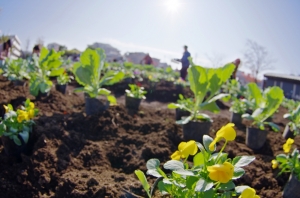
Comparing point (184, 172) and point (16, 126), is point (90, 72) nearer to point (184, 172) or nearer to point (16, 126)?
point (16, 126)

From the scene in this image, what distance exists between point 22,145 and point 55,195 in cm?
65

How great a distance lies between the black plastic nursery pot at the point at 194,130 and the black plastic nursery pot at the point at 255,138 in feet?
1.86

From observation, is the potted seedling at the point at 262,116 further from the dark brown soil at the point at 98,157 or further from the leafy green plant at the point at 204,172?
the leafy green plant at the point at 204,172

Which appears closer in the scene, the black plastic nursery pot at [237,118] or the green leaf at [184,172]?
the green leaf at [184,172]

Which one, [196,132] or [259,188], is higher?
[196,132]

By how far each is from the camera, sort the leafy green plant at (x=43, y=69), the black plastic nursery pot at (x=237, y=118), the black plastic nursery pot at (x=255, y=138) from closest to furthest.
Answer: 1. the black plastic nursery pot at (x=255, y=138)
2. the leafy green plant at (x=43, y=69)
3. the black plastic nursery pot at (x=237, y=118)

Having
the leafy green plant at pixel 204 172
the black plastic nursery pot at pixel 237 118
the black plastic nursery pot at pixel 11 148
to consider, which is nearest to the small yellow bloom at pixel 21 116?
the black plastic nursery pot at pixel 11 148

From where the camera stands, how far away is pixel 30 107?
7.27 feet

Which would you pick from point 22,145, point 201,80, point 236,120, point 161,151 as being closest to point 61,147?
point 22,145

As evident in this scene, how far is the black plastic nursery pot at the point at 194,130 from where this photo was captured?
268cm

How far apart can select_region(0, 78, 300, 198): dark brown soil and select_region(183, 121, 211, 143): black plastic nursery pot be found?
9cm

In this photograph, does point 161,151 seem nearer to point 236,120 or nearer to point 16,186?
point 16,186

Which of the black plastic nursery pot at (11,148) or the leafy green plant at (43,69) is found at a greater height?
the leafy green plant at (43,69)

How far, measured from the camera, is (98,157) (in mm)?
2166
